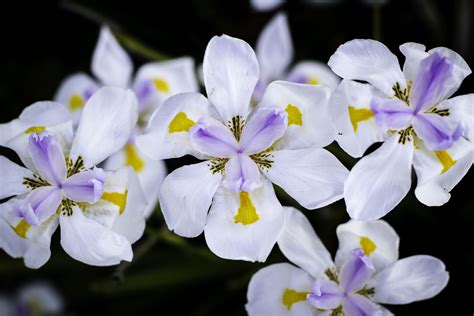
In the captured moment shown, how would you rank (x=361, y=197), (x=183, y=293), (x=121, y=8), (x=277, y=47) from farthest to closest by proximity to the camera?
(x=121, y=8) < (x=183, y=293) < (x=277, y=47) < (x=361, y=197)

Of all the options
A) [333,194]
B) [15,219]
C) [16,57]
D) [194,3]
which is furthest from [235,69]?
[16,57]

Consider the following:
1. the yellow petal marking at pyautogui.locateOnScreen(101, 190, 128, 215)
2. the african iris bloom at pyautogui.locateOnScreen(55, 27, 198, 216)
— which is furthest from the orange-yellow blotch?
the yellow petal marking at pyautogui.locateOnScreen(101, 190, 128, 215)

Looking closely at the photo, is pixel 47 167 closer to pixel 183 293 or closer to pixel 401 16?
pixel 183 293

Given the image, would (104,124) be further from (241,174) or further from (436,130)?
(436,130)

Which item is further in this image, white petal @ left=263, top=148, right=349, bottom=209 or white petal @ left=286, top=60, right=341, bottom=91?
white petal @ left=286, top=60, right=341, bottom=91

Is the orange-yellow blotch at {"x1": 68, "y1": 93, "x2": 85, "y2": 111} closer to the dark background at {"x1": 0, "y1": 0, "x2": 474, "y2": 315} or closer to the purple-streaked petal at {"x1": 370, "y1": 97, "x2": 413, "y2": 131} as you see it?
the dark background at {"x1": 0, "y1": 0, "x2": 474, "y2": 315}

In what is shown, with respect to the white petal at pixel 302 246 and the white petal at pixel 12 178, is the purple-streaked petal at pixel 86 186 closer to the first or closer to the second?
the white petal at pixel 12 178
